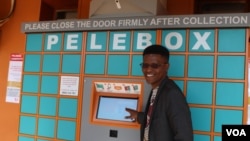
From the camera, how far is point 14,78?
3.65 meters

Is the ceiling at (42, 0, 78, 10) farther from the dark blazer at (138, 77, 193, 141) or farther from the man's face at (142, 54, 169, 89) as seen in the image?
the dark blazer at (138, 77, 193, 141)

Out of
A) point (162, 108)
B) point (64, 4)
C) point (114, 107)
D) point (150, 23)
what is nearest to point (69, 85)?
point (114, 107)

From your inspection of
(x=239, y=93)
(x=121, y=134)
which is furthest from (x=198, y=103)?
(x=121, y=134)

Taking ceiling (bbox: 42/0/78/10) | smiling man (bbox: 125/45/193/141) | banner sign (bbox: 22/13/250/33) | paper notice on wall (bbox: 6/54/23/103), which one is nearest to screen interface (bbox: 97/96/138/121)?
smiling man (bbox: 125/45/193/141)

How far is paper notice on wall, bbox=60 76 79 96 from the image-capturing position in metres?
2.61

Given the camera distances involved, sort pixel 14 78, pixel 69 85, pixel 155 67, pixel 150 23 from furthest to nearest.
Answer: pixel 14 78
pixel 69 85
pixel 150 23
pixel 155 67

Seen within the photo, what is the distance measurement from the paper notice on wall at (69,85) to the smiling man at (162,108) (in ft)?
2.29

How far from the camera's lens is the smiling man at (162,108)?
1812 mm

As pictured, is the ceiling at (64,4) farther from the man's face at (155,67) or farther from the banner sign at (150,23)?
the man's face at (155,67)

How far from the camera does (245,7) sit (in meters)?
2.99

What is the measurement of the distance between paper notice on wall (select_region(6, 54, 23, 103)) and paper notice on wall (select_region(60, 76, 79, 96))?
1.19 meters

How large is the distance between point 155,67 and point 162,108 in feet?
0.99

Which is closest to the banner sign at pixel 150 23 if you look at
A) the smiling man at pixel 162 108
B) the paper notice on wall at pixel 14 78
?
the smiling man at pixel 162 108

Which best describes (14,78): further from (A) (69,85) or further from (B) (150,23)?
(B) (150,23)
